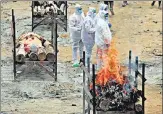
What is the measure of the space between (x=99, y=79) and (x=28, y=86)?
3687 millimetres

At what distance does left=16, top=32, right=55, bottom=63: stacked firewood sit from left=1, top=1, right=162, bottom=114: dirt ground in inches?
21.0

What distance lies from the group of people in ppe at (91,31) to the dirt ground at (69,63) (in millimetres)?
647

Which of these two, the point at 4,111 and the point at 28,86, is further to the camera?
the point at 28,86

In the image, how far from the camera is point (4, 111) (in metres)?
12.7

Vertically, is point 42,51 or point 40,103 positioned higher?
point 42,51

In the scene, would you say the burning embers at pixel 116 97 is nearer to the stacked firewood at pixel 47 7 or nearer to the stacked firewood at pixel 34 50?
the stacked firewood at pixel 34 50

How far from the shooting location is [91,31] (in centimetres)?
1484

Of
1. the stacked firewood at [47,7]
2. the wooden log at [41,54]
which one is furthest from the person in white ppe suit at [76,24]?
the stacked firewood at [47,7]

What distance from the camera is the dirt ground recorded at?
42.8ft

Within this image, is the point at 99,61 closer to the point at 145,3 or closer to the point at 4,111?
the point at 4,111

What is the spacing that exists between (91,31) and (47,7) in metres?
5.22

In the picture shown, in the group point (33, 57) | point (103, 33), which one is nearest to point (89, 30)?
point (103, 33)

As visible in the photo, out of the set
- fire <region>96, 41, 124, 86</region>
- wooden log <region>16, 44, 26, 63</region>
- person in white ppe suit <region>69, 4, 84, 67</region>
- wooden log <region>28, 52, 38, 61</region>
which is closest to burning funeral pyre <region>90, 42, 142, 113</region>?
fire <region>96, 41, 124, 86</region>

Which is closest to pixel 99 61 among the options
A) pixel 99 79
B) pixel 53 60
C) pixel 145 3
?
pixel 53 60
